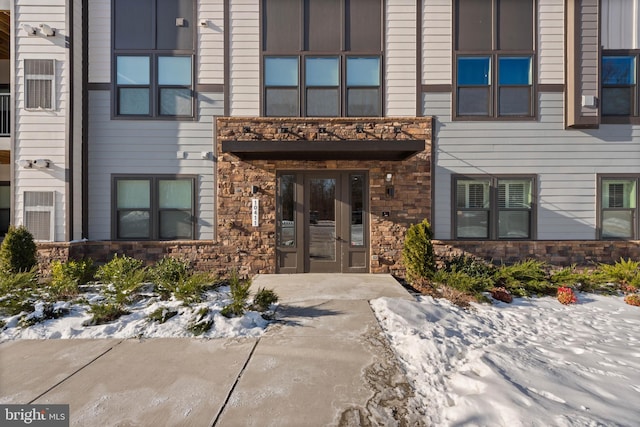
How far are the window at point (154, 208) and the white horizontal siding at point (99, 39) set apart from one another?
2.94m

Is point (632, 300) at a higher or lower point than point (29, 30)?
lower

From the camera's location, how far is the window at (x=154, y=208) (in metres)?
7.68

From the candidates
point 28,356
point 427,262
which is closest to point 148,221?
point 28,356

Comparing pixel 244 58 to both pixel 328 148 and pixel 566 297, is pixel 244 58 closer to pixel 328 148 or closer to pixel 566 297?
pixel 328 148

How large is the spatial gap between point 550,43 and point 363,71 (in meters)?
5.06

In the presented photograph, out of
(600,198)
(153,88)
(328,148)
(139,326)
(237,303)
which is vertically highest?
(153,88)

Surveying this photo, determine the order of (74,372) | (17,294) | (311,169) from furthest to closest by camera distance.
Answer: (311,169) → (17,294) → (74,372)

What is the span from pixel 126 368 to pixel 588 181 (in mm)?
10702

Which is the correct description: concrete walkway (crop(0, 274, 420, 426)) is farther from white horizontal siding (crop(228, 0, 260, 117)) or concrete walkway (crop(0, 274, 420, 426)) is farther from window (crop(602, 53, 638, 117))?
window (crop(602, 53, 638, 117))

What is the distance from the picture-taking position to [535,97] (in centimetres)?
764

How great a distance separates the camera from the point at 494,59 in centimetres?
762

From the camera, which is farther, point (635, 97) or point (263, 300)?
point (635, 97)

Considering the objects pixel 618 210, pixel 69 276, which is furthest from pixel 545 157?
pixel 69 276

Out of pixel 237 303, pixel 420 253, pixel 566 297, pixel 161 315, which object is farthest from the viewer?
pixel 420 253
